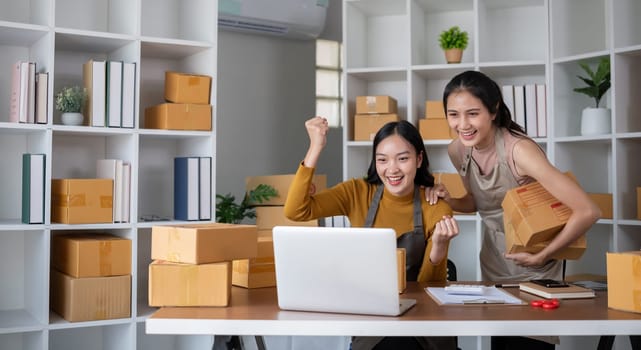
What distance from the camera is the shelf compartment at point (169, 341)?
345 cm

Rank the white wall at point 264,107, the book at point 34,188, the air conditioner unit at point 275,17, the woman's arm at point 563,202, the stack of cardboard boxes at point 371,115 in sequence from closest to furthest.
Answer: the woman's arm at point 563,202, the book at point 34,188, the stack of cardboard boxes at point 371,115, the air conditioner unit at point 275,17, the white wall at point 264,107

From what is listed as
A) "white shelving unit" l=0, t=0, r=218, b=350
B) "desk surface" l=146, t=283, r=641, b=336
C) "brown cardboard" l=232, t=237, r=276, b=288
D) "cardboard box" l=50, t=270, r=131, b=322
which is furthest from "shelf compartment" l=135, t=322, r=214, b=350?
"desk surface" l=146, t=283, r=641, b=336

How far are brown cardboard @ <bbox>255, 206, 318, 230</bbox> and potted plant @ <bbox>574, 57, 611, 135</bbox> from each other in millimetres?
1462

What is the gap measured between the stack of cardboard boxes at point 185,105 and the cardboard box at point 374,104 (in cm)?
94

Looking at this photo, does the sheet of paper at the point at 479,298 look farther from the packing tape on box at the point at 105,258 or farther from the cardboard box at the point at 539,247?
the packing tape on box at the point at 105,258

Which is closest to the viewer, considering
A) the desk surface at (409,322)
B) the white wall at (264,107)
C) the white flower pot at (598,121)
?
the desk surface at (409,322)

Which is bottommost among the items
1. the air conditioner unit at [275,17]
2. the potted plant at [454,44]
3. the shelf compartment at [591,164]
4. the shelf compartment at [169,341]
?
the shelf compartment at [169,341]

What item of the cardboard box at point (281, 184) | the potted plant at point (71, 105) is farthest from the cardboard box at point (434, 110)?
the potted plant at point (71, 105)

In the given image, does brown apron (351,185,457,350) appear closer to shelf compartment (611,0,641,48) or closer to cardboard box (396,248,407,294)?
cardboard box (396,248,407,294)

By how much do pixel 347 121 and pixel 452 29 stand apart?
77 cm

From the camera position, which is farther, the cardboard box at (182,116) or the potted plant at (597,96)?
the potted plant at (597,96)

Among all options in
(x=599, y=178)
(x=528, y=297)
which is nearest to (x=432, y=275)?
(x=528, y=297)

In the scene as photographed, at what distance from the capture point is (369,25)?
14.1 feet

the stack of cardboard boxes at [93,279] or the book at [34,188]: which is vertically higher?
the book at [34,188]
